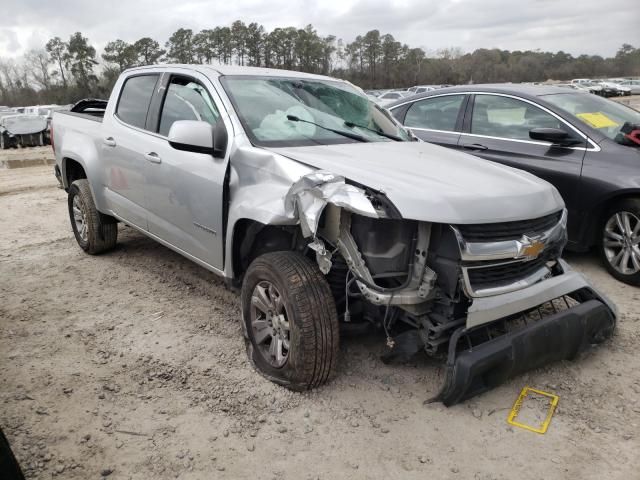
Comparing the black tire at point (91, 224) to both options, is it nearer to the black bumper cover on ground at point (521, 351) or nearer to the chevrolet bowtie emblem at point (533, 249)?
the black bumper cover on ground at point (521, 351)

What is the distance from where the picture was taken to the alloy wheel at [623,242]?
432 cm

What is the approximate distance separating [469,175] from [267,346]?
5.20 ft

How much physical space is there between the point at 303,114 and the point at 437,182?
4.10 ft

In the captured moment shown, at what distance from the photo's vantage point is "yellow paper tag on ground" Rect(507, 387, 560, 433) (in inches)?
106

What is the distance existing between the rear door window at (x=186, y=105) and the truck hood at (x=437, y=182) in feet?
2.48

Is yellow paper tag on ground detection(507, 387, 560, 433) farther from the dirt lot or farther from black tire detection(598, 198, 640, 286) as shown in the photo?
black tire detection(598, 198, 640, 286)

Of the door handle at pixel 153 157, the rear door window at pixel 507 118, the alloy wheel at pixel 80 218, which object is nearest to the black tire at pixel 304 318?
the door handle at pixel 153 157

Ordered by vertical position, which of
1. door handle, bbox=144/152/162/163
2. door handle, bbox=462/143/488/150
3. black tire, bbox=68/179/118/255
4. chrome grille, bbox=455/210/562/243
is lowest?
black tire, bbox=68/179/118/255

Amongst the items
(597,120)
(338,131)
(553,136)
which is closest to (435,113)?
(553,136)

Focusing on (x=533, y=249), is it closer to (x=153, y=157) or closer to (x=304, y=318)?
(x=304, y=318)

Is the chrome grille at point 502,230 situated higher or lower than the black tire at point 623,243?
higher

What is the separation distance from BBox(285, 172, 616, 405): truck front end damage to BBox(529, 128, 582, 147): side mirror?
2.04 m

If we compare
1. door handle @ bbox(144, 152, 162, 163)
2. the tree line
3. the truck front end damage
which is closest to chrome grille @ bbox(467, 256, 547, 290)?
the truck front end damage

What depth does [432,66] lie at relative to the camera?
7588 centimetres
